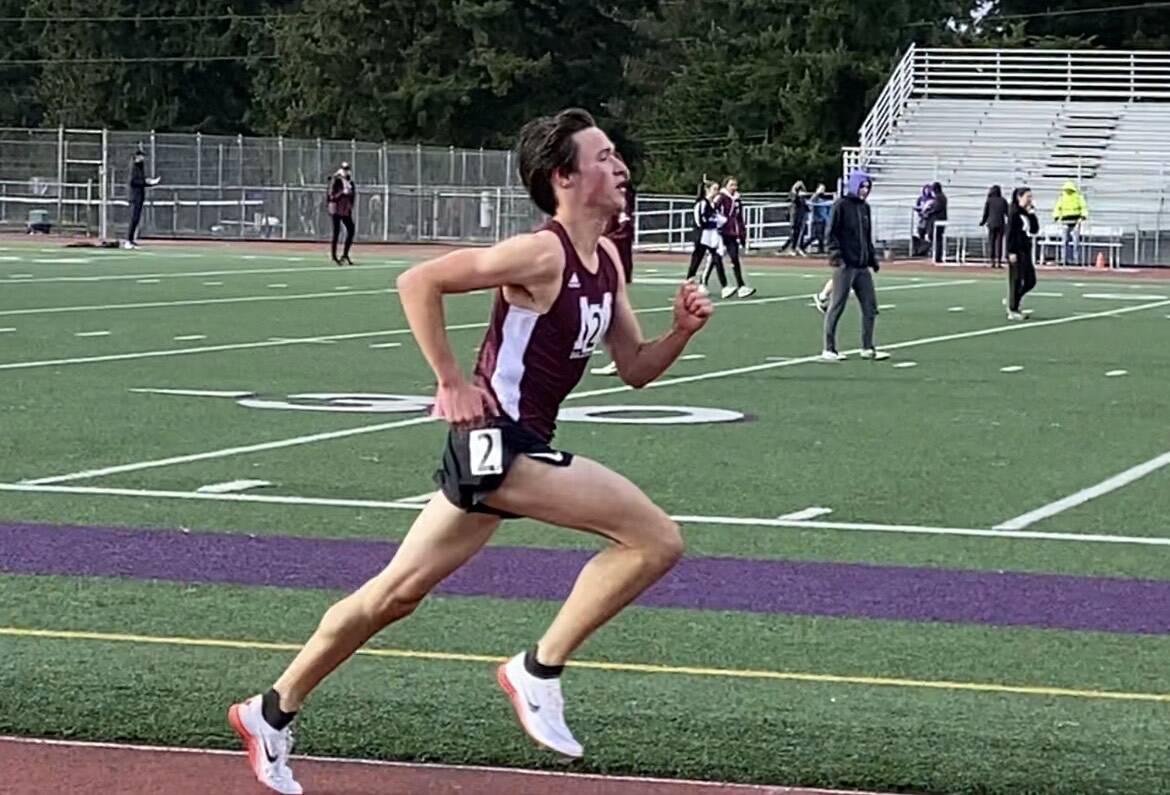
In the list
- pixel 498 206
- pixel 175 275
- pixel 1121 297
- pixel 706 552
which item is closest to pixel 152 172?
pixel 498 206

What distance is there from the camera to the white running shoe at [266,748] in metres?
5.75

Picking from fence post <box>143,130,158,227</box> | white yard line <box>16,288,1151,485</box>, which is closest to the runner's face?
white yard line <box>16,288,1151,485</box>

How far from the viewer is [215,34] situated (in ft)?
277

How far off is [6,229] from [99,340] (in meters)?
34.7

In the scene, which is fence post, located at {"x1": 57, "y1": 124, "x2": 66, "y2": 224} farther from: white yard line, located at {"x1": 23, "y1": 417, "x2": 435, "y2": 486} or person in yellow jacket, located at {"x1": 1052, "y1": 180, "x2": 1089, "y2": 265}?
white yard line, located at {"x1": 23, "y1": 417, "x2": 435, "y2": 486}

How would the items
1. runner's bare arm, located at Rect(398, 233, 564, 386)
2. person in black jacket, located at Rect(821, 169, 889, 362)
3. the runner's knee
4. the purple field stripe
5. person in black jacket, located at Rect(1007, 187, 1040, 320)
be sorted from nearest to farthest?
runner's bare arm, located at Rect(398, 233, 564, 386)
the runner's knee
the purple field stripe
person in black jacket, located at Rect(821, 169, 889, 362)
person in black jacket, located at Rect(1007, 187, 1040, 320)

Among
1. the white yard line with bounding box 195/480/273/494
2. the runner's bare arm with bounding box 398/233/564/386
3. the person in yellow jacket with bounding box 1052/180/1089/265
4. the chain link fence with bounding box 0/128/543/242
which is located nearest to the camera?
the runner's bare arm with bounding box 398/233/564/386

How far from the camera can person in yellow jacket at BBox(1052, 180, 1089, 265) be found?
139ft

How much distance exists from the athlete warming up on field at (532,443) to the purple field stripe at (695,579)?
255 centimetres

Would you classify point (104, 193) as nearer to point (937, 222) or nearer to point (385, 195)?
point (385, 195)

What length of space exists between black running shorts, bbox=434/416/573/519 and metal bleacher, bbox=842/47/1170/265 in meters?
41.6

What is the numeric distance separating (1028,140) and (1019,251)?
30593mm

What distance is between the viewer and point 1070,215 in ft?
139

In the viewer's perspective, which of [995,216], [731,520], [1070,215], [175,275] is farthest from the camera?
[1070,215]
